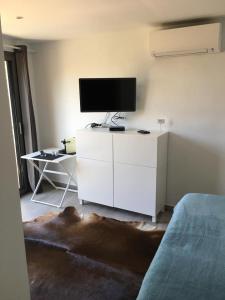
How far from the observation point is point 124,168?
10.4 ft

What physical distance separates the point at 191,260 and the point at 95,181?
6.81 ft

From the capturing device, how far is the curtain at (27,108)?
3645mm

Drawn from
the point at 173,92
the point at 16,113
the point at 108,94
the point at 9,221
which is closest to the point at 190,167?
the point at 173,92

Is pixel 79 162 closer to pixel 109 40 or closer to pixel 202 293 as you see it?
pixel 109 40

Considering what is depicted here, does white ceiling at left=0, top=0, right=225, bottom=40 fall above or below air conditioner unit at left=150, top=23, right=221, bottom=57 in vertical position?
above

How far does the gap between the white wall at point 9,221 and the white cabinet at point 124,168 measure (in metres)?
2.23

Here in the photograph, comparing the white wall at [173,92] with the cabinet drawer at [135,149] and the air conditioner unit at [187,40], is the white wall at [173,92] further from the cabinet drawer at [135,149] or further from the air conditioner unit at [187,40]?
the cabinet drawer at [135,149]

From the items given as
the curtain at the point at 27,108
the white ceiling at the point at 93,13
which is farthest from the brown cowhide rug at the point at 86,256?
the white ceiling at the point at 93,13

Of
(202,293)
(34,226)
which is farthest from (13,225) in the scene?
(34,226)

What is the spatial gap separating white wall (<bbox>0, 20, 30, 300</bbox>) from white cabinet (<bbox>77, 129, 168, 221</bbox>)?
7.31ft

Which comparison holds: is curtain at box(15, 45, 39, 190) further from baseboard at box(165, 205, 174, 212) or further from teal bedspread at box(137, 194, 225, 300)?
teal bedspread at box(137, 194, 225, 300)

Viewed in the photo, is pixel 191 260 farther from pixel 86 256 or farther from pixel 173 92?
pixel 173 92

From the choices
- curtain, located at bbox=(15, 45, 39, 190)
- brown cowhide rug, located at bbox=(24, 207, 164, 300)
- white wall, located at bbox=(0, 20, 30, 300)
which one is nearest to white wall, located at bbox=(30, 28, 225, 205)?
curtain, located at bbox=(15, 45, 39, 190)

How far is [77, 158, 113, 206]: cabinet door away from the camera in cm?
332
